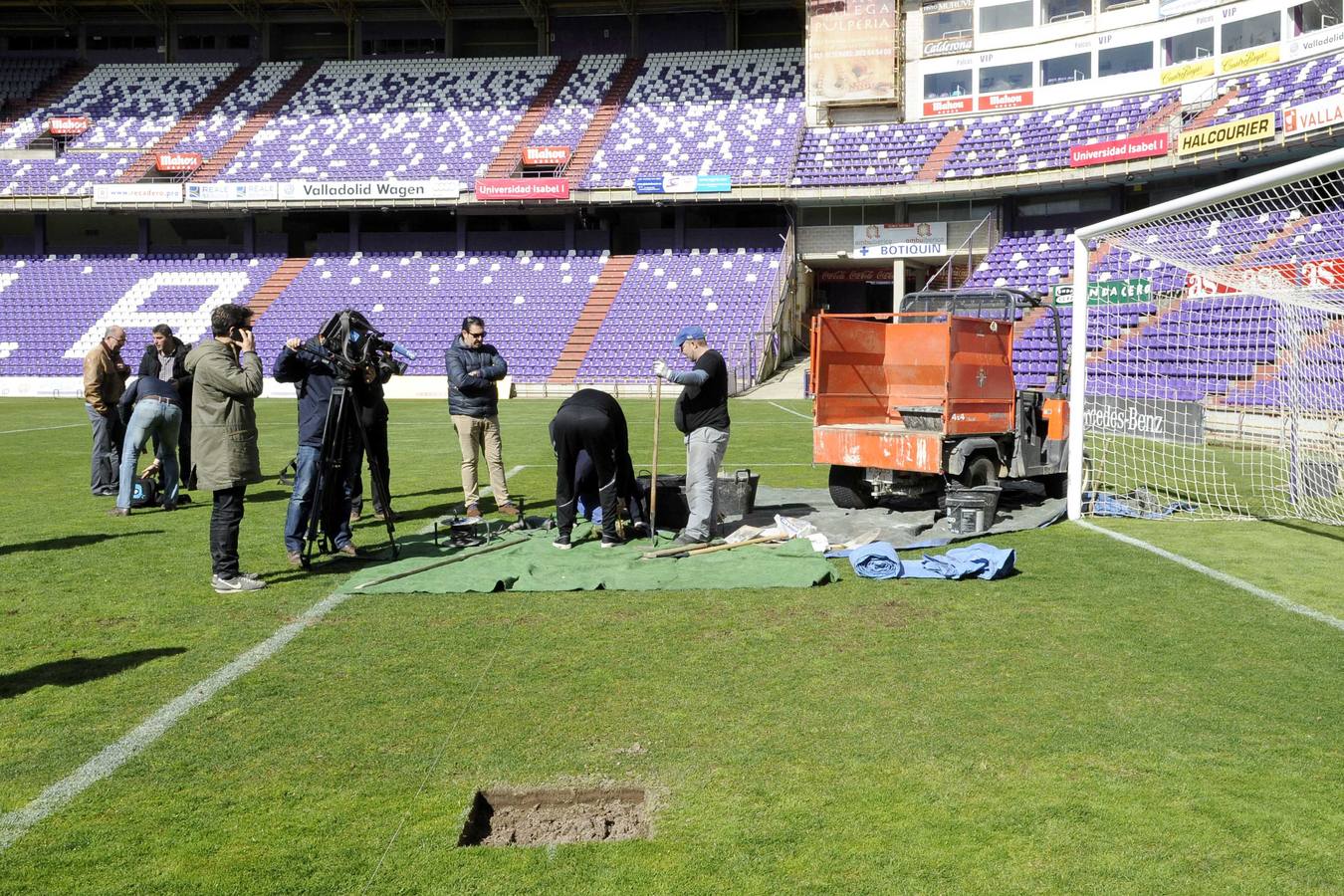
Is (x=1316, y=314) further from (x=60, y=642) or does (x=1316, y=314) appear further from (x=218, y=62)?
(x=218, y=62)

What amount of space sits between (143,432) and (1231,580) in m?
9.66

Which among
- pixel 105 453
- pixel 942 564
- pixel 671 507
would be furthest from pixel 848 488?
pixel 105 453

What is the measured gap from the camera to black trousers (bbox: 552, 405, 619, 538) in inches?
335

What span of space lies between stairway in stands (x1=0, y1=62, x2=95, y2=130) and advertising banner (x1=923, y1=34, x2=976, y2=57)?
36018 mm

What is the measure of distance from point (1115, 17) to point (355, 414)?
33893 millimetres

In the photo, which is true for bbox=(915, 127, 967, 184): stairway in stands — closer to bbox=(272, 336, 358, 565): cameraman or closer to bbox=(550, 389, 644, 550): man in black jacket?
bbox=(550, 389, 644, 550): man in black jacket

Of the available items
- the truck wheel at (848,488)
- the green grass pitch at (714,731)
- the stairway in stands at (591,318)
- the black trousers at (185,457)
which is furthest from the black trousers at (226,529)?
the stairway in stands at (591,318)

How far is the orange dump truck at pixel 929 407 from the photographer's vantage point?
10117mm

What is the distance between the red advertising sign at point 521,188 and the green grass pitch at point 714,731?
31.1m

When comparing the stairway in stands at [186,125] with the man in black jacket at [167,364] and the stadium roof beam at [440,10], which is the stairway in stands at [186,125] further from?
the man in black jacket at [167,364]

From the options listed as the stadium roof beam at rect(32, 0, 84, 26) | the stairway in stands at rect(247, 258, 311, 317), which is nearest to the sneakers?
the stairway in stands at rect(247, 258, 311, 317)

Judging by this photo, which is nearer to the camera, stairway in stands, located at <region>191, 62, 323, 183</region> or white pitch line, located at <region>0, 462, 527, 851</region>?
white pitch line, located at <region>0, 462, 527, 851</region>

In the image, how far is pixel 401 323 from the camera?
119 feet

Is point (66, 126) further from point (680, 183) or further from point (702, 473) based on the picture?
point (702, 473)
